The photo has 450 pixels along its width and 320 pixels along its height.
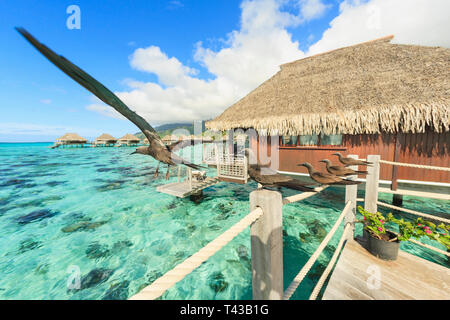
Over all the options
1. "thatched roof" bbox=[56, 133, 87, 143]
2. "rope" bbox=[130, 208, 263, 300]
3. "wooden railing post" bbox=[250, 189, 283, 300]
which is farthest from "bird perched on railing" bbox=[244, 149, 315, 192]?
"thatched roof" bbox=[56, 133, 87, 143]

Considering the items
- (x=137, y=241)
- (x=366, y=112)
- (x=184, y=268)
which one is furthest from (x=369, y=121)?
(x=137, y=241)

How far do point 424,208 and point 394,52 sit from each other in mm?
6617

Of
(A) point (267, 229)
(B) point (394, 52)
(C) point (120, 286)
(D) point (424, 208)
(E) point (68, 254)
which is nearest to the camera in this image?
(A) point (267, 229)

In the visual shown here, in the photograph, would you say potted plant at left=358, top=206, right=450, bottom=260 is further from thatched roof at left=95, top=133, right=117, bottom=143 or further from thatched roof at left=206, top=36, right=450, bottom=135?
thatched roof at left=95, top=133, right=117, bottom=143

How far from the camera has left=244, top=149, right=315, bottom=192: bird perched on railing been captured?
131 cm

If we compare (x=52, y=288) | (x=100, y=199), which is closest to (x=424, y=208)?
(x=52, y=288)

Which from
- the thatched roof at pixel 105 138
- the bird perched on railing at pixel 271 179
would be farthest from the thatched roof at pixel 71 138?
the bird perched on railing at pixel 271 179

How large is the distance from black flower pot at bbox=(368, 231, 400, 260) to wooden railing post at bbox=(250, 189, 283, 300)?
7.09 feet

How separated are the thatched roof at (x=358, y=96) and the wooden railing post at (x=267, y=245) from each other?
6.21 metres

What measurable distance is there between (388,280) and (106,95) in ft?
12.2

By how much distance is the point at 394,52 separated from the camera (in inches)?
277

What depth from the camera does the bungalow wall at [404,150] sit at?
544cm
